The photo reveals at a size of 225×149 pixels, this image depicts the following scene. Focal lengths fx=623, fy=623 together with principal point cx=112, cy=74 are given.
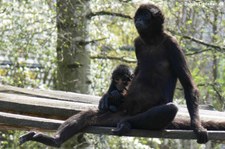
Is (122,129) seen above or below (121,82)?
below

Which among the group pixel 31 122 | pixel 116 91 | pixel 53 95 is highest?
pixel 116 91

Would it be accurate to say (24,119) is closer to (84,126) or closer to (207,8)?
(84,126)

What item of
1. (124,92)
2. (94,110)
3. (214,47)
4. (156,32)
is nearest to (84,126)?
(94,110)

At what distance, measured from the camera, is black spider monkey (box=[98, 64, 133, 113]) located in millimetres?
6215

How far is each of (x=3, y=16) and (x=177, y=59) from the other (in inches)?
208

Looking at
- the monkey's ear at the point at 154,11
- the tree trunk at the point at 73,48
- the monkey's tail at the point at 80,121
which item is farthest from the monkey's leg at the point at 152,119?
the tree trunk at the point at 73,48

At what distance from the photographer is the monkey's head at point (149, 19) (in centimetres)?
610

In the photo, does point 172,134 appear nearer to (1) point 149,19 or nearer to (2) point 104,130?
(2) point 104,130

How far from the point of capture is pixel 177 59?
19.5ft

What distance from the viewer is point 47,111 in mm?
6375

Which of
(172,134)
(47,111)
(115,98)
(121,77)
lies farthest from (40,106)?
(172,134)

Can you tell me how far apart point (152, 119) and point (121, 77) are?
0.94 m

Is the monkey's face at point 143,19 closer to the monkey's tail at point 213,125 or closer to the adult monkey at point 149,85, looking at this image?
the adult monkey at point 149,85

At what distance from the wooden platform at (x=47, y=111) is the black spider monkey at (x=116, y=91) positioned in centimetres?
30
